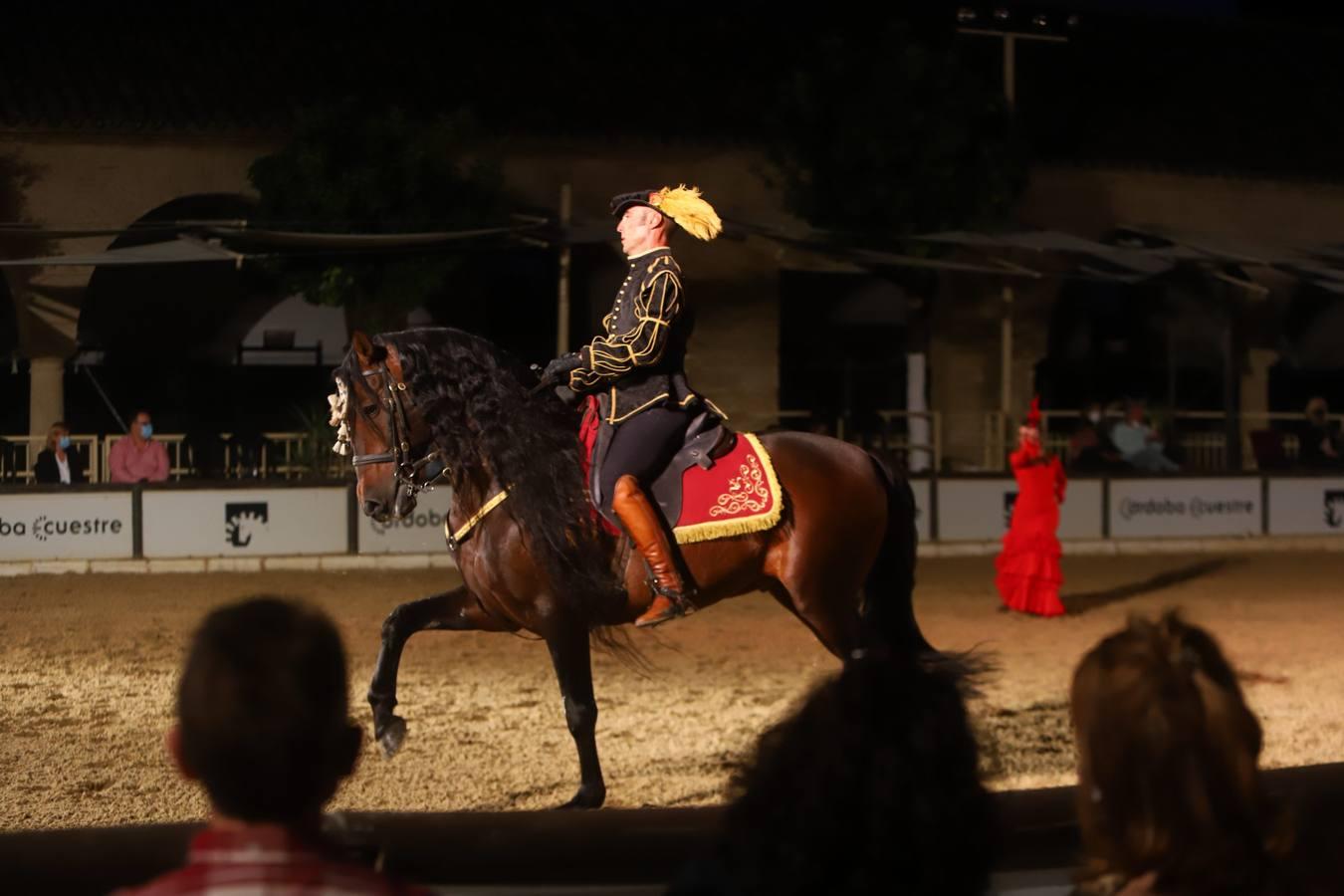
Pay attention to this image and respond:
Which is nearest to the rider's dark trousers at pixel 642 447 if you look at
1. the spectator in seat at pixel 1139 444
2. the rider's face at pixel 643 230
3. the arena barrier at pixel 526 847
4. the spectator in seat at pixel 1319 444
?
the rider's face at pixel 643 230

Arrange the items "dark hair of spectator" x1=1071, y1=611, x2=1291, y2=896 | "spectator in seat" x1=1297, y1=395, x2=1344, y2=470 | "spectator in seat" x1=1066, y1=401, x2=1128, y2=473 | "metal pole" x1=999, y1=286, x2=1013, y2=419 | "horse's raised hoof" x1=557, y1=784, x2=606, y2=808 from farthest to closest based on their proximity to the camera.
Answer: "metal pole" x1=999, y1=286, x2=1013, y2=419, "spectator in seat" x1=1297, y1=395, x2=1344, y2=470, "spectator in seat" x1=1066, y1=401, x2=1128, y2=473, "horse's raised hoof" x1=557, y1=784, x2=606, y2=808, "dark hair of spectator" x1=1071, y1=611, x2=1291, y2=896

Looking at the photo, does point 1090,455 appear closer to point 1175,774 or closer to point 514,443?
point 514,443

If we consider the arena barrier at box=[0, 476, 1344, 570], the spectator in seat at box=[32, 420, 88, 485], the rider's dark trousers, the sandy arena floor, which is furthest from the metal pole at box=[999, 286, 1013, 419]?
the rider's dark trousers

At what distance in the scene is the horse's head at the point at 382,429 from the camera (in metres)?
6.31

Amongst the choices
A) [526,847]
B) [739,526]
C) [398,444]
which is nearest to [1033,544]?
[739,526]

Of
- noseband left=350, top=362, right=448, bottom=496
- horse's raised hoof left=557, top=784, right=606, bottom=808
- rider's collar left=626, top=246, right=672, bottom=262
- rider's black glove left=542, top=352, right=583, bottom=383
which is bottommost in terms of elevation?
horse's raised hoof left=557, top=784, right=606, bottom=808

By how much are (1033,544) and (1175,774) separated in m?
10.8

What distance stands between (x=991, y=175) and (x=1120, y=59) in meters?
6.89

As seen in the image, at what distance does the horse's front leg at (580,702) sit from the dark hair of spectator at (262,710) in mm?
4052

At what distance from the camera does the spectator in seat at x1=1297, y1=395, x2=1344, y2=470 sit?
757 inches

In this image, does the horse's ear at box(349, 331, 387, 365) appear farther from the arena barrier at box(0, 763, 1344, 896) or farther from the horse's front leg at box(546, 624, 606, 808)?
the arena barrier at box(0, 763, 1344, 896)

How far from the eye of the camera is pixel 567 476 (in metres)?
6.34

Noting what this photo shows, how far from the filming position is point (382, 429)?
6.35 m

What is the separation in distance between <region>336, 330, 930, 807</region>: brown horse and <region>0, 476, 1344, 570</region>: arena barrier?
7.45 meters
